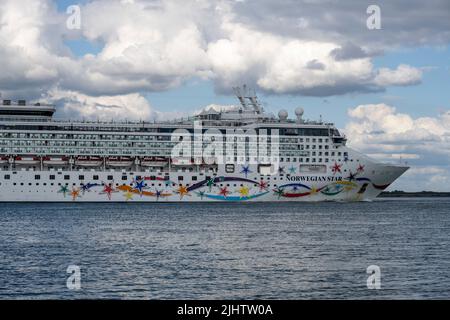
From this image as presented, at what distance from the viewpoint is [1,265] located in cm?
3419

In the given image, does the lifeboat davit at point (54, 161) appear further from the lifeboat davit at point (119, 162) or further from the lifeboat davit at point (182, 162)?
the lifeboat davit at point (182, 162)

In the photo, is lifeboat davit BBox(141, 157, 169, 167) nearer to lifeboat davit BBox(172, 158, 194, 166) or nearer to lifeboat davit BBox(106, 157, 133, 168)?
lifeboat davit BBox(172, 158, 194, 166)

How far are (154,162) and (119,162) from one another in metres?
4.10

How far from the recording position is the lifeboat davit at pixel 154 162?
91.6 metres

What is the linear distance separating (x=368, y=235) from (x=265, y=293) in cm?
2562

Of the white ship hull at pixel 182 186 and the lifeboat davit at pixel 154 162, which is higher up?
the lifeboat davit at pixel 154 162

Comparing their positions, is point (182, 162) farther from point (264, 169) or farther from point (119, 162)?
point (264, 169)

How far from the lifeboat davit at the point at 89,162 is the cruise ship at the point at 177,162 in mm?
115

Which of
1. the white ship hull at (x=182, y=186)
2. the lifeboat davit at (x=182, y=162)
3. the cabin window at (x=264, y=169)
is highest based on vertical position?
the lifeboat davit at (x=182, y=162)

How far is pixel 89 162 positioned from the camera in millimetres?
90438

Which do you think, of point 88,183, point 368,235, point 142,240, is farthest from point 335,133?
point 142,240

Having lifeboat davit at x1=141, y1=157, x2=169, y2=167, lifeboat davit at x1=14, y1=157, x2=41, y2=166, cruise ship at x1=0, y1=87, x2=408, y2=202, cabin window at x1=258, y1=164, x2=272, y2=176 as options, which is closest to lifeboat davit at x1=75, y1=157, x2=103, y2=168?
cruise ship at x1=0, y1=87, x2=408, y2=202

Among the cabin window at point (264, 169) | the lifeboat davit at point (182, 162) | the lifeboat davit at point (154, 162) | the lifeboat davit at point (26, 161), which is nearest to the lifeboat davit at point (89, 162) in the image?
the lifeboat davit at point (26, 161)

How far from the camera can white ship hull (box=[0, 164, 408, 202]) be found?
8688 cm
